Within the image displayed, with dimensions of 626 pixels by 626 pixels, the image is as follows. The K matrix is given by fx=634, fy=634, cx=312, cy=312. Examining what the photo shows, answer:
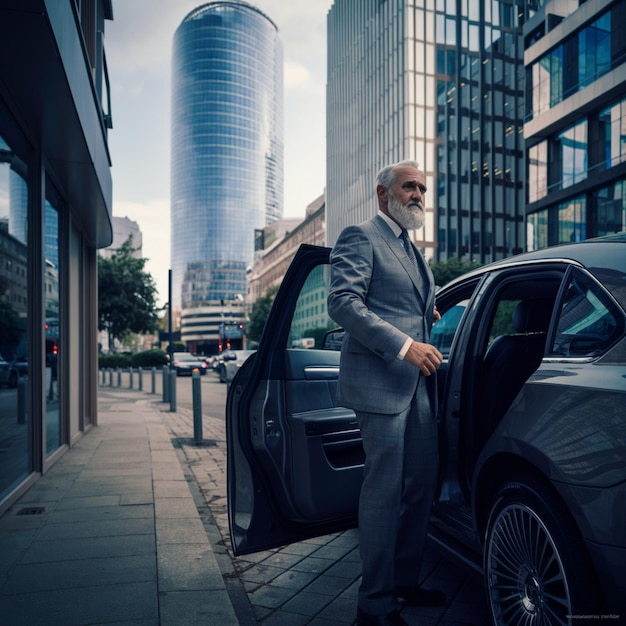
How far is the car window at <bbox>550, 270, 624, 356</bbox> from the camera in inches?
79.6

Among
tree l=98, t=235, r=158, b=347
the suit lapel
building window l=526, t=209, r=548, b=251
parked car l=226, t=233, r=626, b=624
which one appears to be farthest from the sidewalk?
building window l=526, t=209, r=548, b=251

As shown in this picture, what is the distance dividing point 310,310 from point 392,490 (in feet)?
3.36

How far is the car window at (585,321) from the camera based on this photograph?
202 cm

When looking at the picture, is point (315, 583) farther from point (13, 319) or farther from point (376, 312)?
point (13, 319)

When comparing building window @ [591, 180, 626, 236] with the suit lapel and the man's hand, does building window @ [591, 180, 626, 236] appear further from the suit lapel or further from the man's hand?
the man's hand

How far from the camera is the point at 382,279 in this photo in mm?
2713

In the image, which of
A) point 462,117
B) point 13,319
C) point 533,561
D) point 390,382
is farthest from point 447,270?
point 533,561

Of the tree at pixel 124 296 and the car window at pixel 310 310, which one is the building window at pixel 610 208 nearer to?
the tree at pixel 124 296

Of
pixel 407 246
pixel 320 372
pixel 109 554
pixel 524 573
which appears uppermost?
pixel 407 246

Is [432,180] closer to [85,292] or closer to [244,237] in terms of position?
[85,292]

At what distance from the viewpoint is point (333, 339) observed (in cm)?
354

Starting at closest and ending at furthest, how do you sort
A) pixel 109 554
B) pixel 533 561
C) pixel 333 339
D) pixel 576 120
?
pixel 533 561 → pixel 333 339 → pixel 109 554 → pixel 576 120

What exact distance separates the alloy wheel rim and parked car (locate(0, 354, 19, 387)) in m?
4.01

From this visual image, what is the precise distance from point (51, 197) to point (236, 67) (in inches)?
6099
